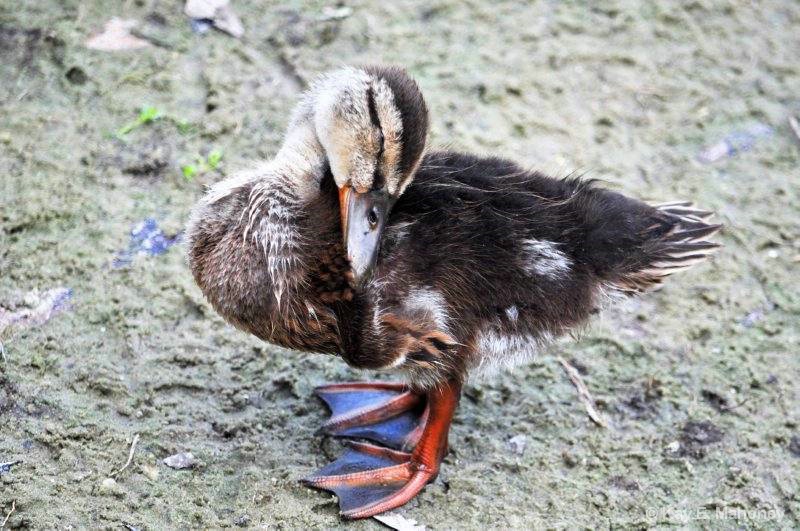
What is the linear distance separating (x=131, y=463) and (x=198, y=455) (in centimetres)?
27

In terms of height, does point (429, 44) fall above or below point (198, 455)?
above

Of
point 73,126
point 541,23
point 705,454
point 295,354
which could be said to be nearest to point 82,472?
point 295,354

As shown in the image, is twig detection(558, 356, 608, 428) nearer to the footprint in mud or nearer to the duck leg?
the footprint in mud

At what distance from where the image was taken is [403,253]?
3553mm

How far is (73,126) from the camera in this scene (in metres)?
4.95

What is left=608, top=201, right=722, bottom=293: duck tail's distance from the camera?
381 cm

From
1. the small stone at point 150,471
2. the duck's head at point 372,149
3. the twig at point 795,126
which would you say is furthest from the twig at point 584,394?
the twig at point 795,126

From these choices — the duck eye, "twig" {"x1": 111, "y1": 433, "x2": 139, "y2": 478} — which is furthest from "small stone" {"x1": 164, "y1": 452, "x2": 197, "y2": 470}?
the duck eye

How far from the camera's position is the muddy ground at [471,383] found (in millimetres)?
3699

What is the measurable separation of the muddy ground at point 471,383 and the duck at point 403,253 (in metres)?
0.49

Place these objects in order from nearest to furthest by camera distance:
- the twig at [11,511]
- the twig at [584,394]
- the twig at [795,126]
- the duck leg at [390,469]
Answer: the twig at [11,511] → the duck leg at [390,469] → the twig at [584,394] → the twig at [795,126]

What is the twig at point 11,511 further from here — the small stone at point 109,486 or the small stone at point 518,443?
the small stone at point 518,443

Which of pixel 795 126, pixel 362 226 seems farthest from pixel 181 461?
pixel 795 126

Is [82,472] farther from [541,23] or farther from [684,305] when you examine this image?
[541,23]
